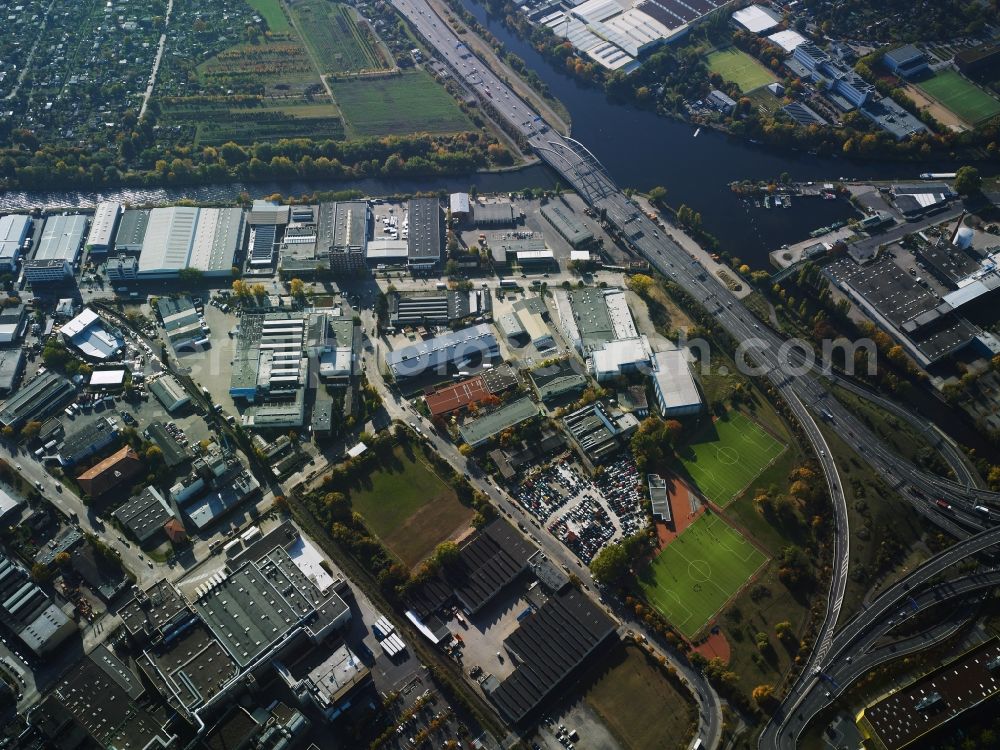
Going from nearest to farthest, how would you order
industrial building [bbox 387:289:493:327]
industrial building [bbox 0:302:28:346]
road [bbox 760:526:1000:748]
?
road [bbox 760:526:1000:748] → industrial building [bbox 0:302:28:346] → industrial building [bbox 387:289:493:327]

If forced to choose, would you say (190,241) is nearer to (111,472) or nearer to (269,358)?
(269,358)

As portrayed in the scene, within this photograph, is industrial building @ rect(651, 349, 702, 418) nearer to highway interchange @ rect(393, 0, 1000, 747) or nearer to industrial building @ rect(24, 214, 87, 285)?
highway interchange @ rect(393, 0, 1000, 747)

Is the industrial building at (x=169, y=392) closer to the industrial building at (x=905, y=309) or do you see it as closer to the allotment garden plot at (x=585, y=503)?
the allotment garden plot at (x=585, y=503)

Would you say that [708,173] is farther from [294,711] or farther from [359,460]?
[294,711]

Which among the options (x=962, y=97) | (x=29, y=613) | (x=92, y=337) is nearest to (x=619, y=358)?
(x=92, y=337)

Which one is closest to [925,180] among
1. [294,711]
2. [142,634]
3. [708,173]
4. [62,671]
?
[708,173]

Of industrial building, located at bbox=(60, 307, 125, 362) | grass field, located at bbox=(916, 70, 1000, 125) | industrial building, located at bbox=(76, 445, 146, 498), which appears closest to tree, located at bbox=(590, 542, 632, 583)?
industrial building, located at bbox=(76, 445, 146, 498)
